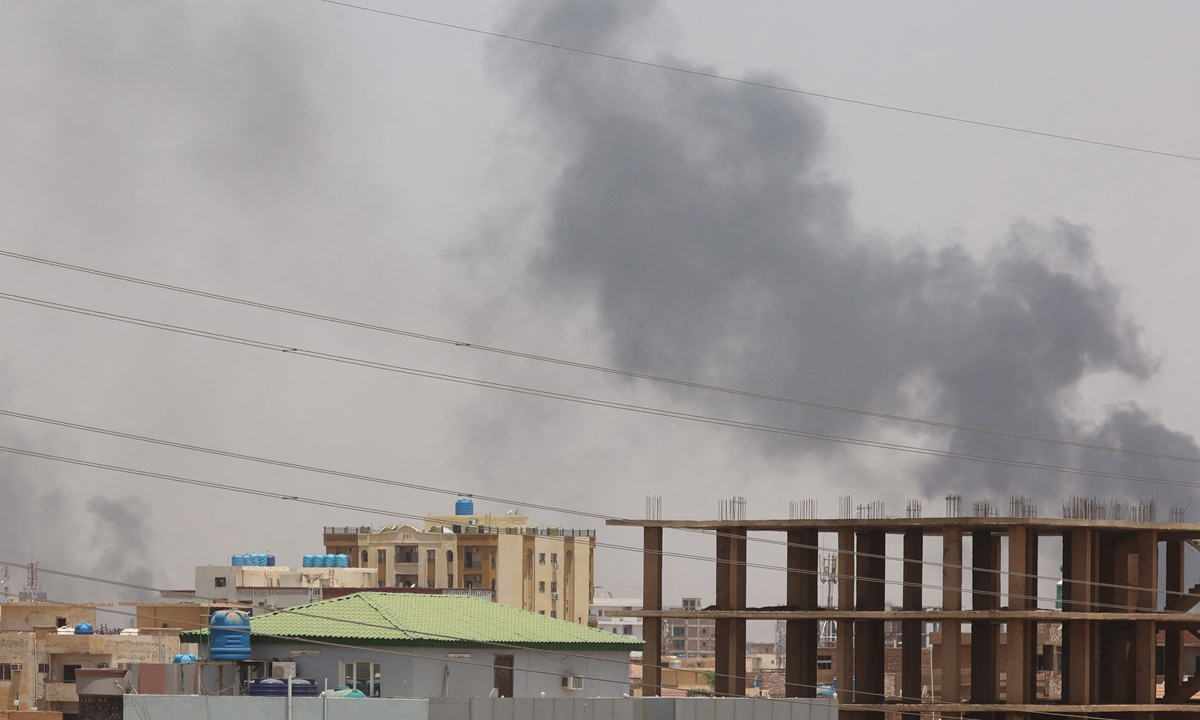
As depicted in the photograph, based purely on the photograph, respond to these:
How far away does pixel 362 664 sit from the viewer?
6372cm

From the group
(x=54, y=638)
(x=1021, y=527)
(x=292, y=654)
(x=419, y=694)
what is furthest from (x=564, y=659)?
(x=54, y=638)

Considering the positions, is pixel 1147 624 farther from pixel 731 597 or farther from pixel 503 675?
pixel 503 675

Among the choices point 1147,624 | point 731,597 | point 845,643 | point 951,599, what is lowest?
point 845,643

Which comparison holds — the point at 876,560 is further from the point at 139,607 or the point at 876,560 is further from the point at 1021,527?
the point at 139,607

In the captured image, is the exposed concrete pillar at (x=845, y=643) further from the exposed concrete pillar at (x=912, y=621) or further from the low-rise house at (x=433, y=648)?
the low-rise house at (x=433, y=648)

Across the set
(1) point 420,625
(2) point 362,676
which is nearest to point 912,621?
(1) point 420,625

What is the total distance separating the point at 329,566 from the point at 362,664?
4806 inches

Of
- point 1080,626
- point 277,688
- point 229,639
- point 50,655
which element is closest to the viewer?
point 277,688

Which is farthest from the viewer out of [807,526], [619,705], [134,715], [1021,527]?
Result: [807,526]

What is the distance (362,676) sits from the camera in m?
63.6

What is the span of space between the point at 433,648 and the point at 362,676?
3007 mm

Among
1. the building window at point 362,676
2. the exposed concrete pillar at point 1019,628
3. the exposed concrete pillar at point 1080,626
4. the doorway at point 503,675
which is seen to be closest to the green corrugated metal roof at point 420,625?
the doorway at point 503,675

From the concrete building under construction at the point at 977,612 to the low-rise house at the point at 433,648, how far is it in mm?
11848

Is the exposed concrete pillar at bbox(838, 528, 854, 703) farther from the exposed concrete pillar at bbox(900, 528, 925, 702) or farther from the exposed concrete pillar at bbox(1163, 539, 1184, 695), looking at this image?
the exposed concrete pillar at bbox(1163, 539, 1184, 695)
